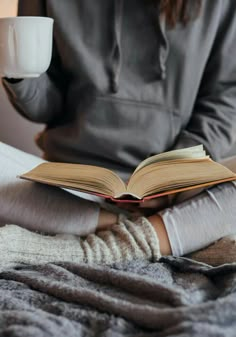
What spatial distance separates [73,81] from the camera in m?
1.13

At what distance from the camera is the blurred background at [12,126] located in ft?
4.67

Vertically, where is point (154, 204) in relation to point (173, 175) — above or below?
below

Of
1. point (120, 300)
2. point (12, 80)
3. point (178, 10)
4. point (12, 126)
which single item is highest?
point (178, 10)

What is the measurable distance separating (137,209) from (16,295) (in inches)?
13.2

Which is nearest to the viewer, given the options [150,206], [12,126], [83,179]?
[83,179]

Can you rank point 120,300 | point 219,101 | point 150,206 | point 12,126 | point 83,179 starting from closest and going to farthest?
point 120,300, point 83,179, point 150,206, point 219,101, point 12,126

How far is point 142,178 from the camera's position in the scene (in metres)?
0.89

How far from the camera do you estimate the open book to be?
858mm

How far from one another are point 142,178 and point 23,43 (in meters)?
0.27

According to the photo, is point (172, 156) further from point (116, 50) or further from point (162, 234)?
point (116, 50)

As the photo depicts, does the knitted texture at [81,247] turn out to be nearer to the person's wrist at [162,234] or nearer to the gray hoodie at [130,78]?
the person's wrist at [162,234]

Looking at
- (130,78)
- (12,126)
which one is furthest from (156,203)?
(12,126)

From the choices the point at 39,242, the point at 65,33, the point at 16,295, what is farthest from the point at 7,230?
the point at 65,33

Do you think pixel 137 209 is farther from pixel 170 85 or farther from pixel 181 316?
pixel 181 316
